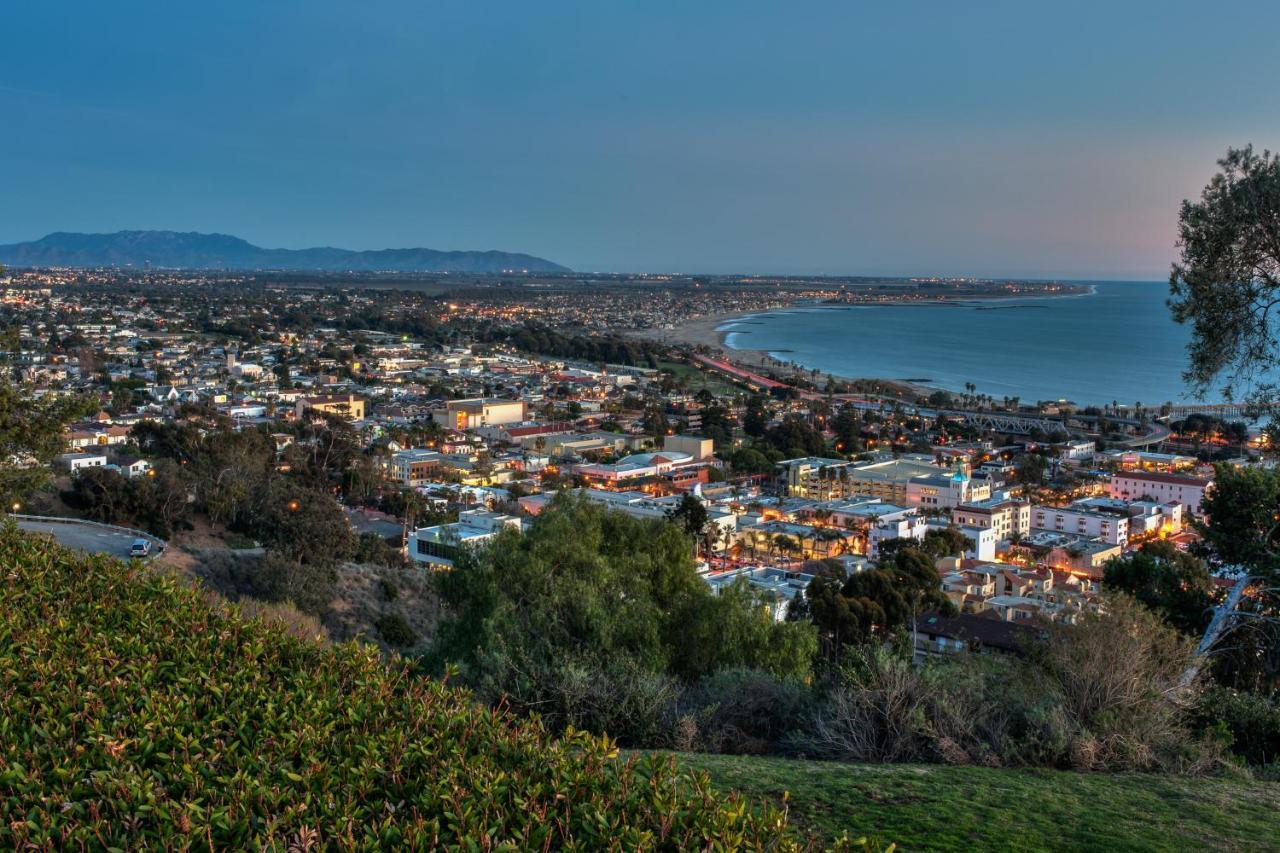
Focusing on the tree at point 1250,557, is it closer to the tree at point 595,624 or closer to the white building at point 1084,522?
the tree at point 595,624

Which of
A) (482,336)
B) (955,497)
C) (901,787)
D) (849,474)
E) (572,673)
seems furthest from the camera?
(482,336)

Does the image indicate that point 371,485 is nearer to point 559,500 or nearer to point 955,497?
point 955,497

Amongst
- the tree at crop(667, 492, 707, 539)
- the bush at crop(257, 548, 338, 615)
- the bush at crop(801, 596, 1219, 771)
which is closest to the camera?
the bush at crop(801, 596, 1219, 771)

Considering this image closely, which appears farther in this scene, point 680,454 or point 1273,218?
point 680,454

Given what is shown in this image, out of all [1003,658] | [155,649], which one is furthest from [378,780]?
[1003,658]

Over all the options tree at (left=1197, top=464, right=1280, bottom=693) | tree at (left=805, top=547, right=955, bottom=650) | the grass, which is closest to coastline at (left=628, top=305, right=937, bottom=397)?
the grass

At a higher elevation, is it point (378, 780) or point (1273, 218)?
point (1273, 218)

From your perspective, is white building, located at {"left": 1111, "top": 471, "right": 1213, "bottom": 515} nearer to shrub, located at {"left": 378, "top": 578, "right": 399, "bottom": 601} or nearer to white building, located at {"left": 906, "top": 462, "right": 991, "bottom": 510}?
white building, located at {"left": 906, "top": 462, "right": 991, "bottom": 510}
